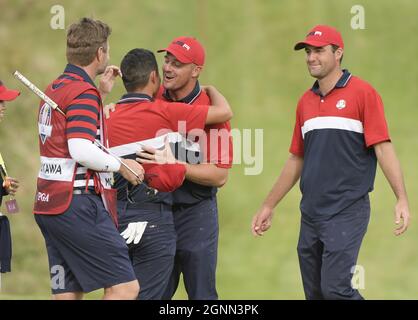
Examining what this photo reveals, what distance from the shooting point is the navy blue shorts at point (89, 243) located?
15.4ft

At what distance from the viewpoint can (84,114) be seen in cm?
463

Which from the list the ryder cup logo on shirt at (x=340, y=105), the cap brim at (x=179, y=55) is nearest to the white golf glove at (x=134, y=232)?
Result: the cap brim at (x=179, y=55)

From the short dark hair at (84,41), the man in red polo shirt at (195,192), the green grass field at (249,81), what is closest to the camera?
the short dark hair at (84,41)

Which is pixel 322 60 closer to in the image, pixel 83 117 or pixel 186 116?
pixel 186 116

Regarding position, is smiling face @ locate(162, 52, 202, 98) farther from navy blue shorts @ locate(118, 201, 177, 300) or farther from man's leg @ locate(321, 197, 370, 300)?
man's leg @ locate(321, 197, 370, 300)

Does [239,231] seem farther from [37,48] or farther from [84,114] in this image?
[84,114]

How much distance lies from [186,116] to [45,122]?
2.84 feet

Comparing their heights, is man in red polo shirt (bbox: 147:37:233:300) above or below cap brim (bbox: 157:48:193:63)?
below

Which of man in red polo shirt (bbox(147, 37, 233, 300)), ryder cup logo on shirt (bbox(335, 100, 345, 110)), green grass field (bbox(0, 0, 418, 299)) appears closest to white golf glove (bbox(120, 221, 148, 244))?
man in red polo shirt (bbox(147, 37, 233, 300))

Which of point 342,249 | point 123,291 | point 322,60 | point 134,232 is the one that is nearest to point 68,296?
point 123,291

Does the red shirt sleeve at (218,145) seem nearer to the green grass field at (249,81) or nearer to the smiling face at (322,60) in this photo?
the smiling face at (322,60)

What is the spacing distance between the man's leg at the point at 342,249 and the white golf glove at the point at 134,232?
98 centimetres

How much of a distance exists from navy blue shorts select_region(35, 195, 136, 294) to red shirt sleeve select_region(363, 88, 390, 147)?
4.93 ft

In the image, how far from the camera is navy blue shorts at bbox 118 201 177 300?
17.5 ft
